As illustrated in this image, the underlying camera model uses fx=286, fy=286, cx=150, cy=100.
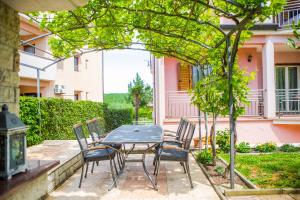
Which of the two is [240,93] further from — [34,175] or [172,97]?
[172,97]

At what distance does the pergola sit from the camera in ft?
13.6

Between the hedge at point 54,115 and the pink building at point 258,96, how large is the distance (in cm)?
306

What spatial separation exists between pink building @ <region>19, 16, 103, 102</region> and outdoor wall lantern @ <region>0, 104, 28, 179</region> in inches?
299

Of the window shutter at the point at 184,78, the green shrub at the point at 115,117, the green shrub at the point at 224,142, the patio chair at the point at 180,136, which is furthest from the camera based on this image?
the green shrub at the point at 115,117

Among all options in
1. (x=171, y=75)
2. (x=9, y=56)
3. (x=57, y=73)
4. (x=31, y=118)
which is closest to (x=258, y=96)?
(x=171, y=75)

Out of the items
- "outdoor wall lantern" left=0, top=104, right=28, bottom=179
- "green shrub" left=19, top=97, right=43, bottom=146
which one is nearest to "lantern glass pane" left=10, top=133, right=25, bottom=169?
"outdoor wall lantern" left=0, top=104, right=28, bottom=179

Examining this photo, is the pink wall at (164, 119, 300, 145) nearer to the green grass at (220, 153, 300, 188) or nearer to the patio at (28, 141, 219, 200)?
the green grass at (220, 153, 300, 188)

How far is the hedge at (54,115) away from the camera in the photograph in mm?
7611

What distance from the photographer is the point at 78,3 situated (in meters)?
3.18

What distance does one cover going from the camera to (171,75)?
37.4ft

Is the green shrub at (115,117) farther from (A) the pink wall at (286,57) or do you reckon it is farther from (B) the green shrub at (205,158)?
(B) the green shrub at (205,158)

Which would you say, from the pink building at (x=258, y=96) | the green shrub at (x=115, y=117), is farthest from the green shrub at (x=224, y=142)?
the green shrub at (x=115, y=117)

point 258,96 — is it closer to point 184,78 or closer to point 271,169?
point 184,78

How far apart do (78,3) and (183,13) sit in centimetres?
225
